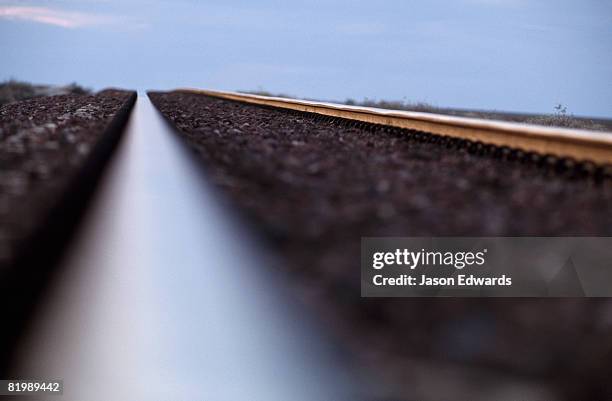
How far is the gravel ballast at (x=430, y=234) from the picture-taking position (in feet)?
10.8

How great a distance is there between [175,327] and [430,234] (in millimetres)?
1728

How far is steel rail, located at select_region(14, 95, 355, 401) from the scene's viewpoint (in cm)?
357

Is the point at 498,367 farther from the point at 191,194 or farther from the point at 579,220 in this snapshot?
the point at 191,194

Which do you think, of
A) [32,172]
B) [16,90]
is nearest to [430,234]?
[32,172]

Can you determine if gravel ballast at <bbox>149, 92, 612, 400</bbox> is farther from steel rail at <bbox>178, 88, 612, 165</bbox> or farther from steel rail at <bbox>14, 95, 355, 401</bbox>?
steel rail at <bbox>178, 88, 612, 165</bbox>

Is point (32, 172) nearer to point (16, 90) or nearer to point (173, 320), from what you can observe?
point (173, 320)

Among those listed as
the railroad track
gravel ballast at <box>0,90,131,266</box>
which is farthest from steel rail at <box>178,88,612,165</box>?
gravel ballast at <box>0,90,131,266</box>

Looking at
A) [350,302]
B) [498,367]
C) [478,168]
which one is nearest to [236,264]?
[350,302]

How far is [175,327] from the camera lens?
4.12 metres

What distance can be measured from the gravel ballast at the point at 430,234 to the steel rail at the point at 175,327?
0.17m

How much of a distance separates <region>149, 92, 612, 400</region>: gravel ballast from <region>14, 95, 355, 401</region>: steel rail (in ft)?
0.55

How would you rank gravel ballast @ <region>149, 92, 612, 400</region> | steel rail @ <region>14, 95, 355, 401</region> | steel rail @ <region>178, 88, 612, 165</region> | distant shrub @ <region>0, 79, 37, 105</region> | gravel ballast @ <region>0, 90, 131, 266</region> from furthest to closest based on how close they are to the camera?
distant shrub @ <region>0, 79, 37, 105</region>, steel rail @ <region>178, 88, 612, 165</region>, gravel ballast @ <region>0, 90, 131, 266</region>, steel rail @ <region>14, 95, 355, 401</region>, gravel ballast @ <region>149, 92, 612, 400</region>

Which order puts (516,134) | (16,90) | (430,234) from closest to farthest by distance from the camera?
(430,234)
(516,134)
(16,90)

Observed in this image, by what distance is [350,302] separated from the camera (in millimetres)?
4023
